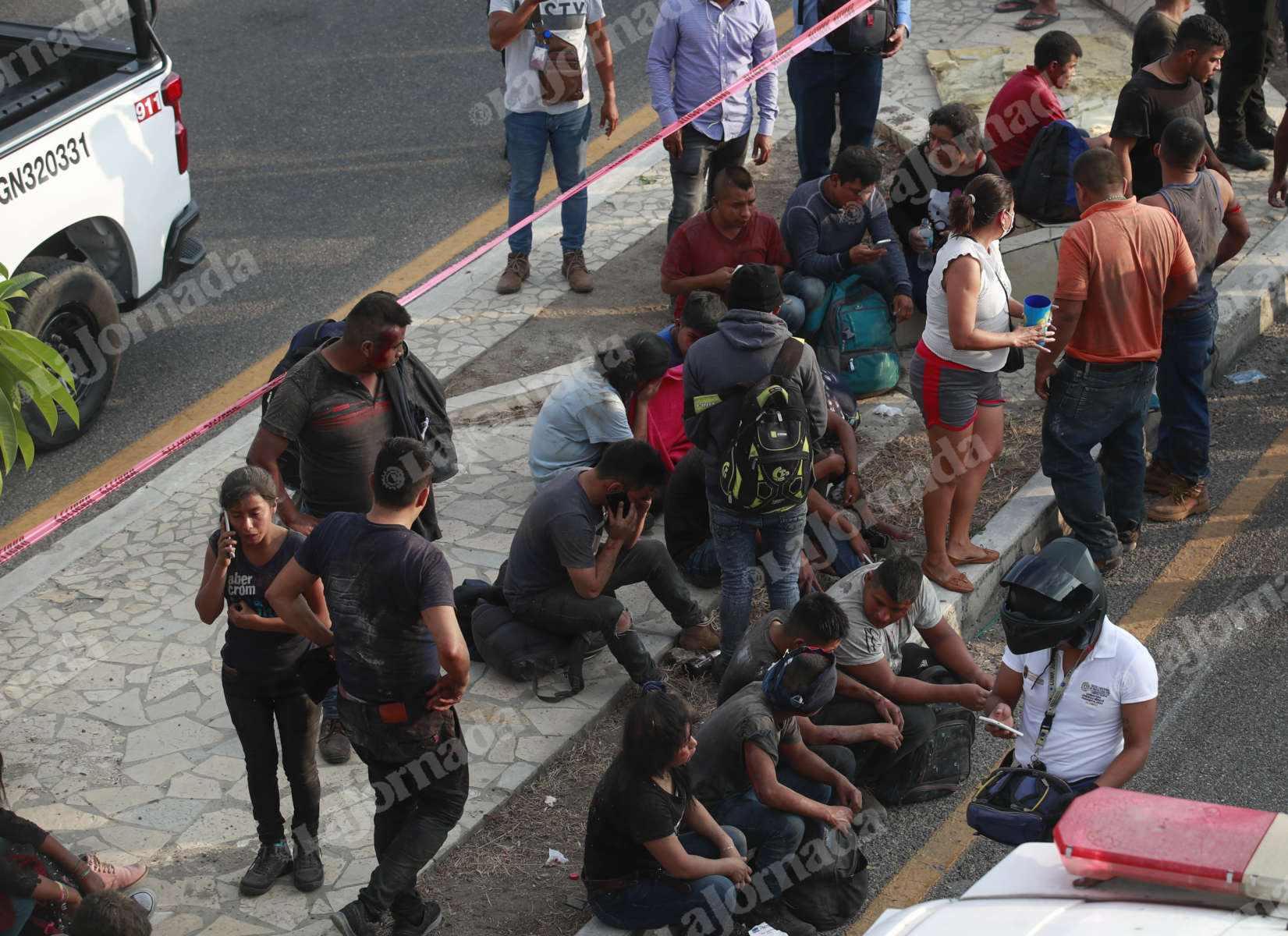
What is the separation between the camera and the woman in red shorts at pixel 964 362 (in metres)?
5.88

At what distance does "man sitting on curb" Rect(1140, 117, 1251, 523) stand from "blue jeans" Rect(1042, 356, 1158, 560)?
0.42 m

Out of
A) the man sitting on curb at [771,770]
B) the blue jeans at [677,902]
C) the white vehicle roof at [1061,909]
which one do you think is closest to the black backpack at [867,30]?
the man sitting on curb at [771,770]

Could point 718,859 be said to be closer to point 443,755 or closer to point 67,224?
point 443,755

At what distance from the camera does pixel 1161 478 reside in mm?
6922

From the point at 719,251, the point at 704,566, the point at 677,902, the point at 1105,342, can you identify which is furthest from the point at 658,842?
the point at 719,251

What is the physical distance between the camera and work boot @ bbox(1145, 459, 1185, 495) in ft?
22.6

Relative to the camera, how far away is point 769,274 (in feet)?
18.2

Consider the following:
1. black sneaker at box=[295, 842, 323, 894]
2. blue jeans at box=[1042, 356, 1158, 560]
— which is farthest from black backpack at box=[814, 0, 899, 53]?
black sneaker at box=[295, 842, 323, 894]

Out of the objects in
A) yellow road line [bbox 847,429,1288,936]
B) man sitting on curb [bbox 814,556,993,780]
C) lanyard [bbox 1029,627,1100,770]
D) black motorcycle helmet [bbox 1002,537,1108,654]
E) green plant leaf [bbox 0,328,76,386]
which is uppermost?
green plant leaf [bbox 0,328,76,386]

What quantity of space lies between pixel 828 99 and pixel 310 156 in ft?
13.4

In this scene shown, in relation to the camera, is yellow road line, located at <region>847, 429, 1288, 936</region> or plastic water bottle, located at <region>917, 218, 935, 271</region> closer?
yellow road line, located at <region>847, 429, 1288, 936</region>

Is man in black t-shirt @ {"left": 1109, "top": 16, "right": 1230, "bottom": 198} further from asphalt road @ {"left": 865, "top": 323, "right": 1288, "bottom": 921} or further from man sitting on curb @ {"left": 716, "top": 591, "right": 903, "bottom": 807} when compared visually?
man sitting on curb @ {"left": 716, "top": 591, "right": 903, "bottom": 807}

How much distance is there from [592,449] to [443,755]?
7.25 feet

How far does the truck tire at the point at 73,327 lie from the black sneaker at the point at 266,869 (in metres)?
3.04
